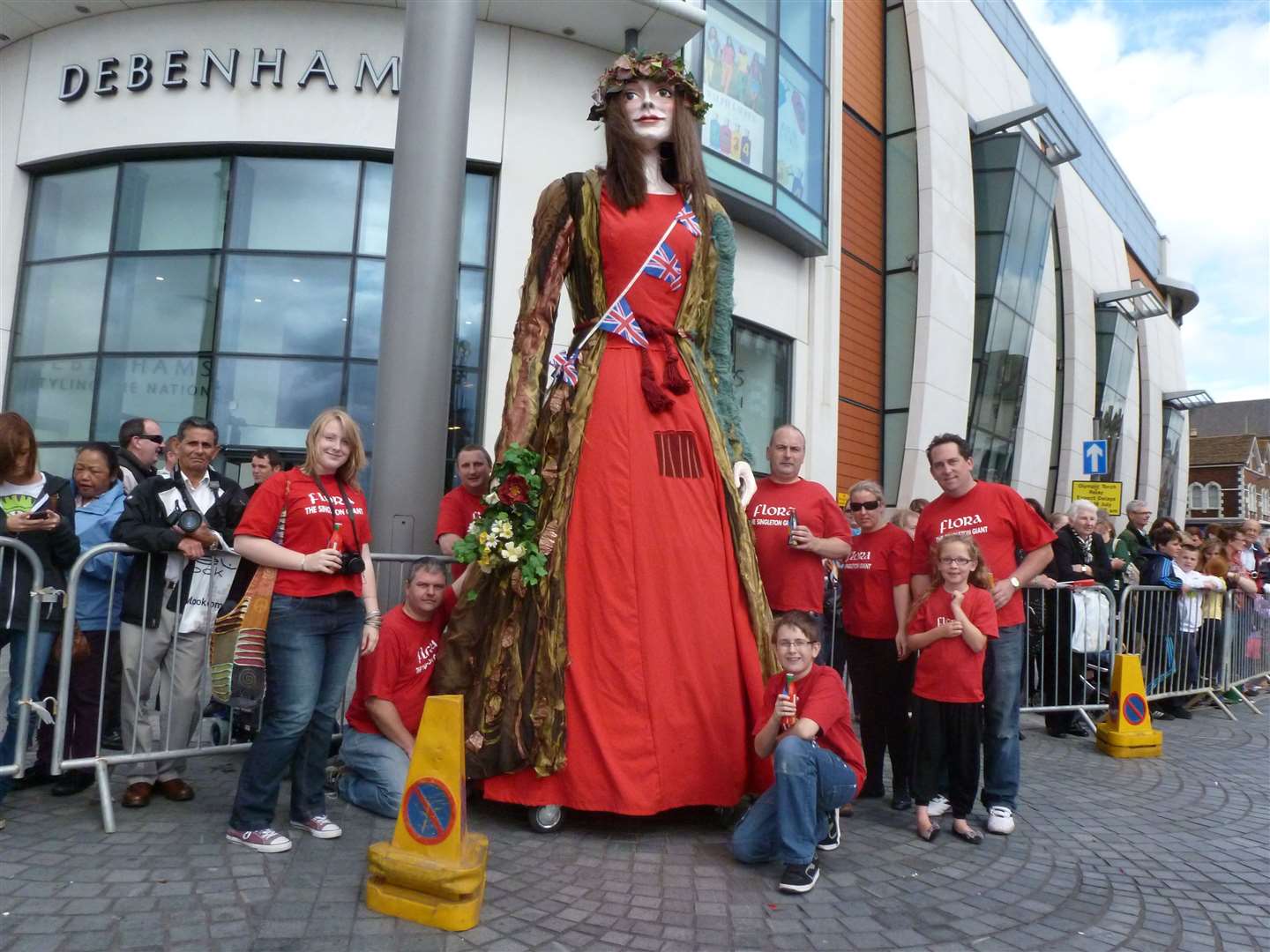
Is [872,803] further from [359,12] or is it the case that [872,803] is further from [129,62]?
Result: [129,62]

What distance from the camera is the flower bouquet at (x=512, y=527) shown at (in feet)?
11.6

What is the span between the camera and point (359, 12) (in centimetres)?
1010

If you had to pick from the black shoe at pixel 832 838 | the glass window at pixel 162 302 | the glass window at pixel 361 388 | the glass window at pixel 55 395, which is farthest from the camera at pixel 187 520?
the glass window at pixel 55 395

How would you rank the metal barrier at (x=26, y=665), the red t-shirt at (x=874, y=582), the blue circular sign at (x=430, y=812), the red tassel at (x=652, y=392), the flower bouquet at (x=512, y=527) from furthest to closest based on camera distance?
1. the red t-shirt at (x=874, y=582)
2. the red tassel at (x=652, y=392)
3. the metal barrier at (x=26, y=665)
4. the flower bouquet at (x=512, y=527)
5. the blue circular sign at (x=430, y=812)

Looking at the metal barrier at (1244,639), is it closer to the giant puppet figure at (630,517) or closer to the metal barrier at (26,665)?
the giant puppet figure at (630,517)

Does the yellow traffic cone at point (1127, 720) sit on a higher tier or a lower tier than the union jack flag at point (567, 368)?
lower

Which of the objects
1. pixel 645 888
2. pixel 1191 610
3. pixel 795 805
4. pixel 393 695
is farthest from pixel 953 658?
pixel 1191 610

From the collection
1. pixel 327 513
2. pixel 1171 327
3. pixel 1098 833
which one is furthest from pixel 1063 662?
pixel 1171 327

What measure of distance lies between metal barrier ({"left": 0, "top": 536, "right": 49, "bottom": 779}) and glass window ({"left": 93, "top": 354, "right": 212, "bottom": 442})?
22.9 feet

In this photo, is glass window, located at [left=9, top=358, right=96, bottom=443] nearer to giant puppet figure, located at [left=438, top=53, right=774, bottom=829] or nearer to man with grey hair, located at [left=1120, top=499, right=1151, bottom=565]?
giant puppet figure, located at [left=438, top=53, right=774, bottom=829]

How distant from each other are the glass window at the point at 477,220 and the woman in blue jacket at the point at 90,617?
6.37 metres

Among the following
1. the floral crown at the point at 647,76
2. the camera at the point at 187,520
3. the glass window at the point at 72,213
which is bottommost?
the camera at the point at 187,520

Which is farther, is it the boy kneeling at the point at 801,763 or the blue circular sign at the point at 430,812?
the boy kneeling at the point at 801,763

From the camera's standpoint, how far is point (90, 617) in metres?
4.23
